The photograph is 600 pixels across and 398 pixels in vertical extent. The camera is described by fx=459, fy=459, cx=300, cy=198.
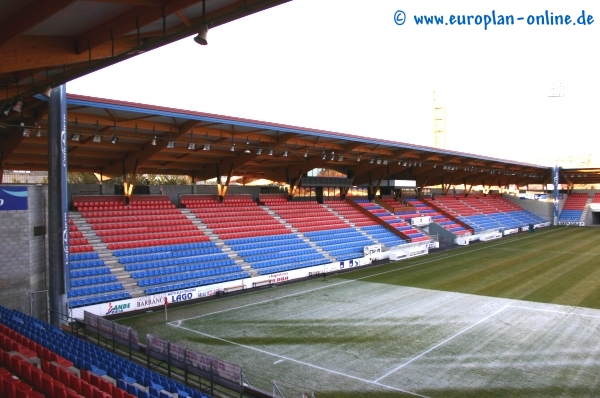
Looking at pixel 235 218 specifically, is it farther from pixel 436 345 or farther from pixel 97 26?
pixel 97 26

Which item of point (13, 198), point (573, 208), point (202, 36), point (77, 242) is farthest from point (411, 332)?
point (573, 208)

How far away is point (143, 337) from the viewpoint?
15.7 meters

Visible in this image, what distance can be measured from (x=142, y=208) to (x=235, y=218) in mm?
6087

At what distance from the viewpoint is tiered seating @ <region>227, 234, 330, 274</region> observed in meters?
26.3

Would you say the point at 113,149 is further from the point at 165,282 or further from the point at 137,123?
the point at 165,282

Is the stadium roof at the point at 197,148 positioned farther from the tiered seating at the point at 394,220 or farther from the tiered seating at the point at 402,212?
the tiered seating at the point at 394,220

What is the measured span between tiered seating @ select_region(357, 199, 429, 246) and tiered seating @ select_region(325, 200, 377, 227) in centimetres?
145

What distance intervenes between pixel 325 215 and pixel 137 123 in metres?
18.9

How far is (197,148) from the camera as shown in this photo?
27.1 m

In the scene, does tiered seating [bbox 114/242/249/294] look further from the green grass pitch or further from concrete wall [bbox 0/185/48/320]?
concrete wall [bbox 0/185/48/320]

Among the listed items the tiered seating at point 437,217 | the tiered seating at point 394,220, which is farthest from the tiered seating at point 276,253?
the tiered seating at point 437,217

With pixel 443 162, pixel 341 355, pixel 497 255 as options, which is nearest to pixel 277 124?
pixel 341 355

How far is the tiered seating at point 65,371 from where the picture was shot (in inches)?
327

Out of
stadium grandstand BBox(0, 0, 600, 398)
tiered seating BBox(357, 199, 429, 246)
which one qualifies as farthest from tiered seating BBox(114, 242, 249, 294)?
tiered seating BBox(357, 199, 429, 246)
